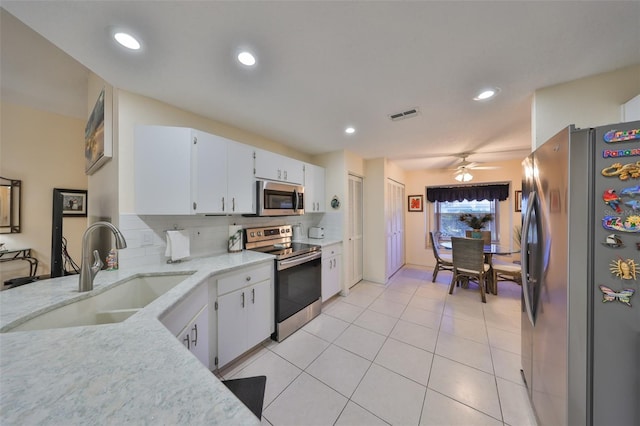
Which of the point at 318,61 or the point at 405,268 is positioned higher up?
the point at 318,61

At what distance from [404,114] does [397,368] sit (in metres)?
2.42

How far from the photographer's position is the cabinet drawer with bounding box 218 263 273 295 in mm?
1765

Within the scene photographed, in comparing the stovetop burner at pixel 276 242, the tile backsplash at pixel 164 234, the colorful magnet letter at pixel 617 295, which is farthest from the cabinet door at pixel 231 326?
the colorful magnet letter at pixel 617 295

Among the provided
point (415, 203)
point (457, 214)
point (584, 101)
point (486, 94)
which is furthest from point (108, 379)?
point (457, 214)

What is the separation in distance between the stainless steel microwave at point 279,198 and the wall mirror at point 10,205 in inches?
119

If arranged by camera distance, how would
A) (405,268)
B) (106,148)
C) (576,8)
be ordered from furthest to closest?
1. (405,268)
2. (106,148)
3. (576,8)

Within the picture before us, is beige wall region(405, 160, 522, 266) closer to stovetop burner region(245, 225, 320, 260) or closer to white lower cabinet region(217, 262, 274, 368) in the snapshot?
stovetop burner region(245, 225, 320, 260)

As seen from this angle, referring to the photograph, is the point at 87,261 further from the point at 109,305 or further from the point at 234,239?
the point at 234,239

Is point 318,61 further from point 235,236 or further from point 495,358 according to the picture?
point 495,358

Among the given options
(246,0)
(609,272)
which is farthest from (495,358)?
(246,0)

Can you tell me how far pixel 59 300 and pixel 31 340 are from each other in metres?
0.48

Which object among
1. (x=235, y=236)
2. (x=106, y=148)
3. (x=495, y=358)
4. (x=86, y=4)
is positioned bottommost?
(x=495, y=358)

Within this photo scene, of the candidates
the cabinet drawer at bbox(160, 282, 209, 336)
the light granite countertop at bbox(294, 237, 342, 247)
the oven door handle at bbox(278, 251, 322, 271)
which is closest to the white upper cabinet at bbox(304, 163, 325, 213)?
the light granite countertop at bbox(294, 237, 342, 247)

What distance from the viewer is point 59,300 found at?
→ 1101 millimetres
